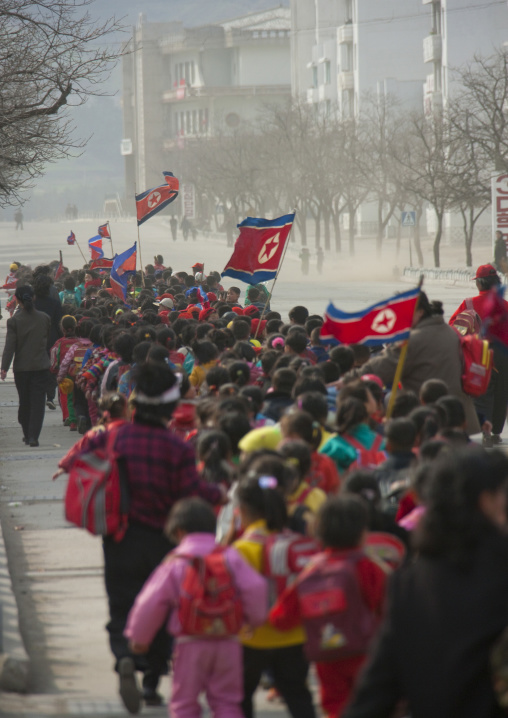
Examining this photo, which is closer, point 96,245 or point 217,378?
point 217,378

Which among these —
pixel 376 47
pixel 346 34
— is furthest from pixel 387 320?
pixel 346 34

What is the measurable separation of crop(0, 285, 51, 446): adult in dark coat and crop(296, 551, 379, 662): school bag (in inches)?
348

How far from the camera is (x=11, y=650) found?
5.88m

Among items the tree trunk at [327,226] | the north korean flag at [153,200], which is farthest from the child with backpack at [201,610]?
the tree trunk at [327,226]

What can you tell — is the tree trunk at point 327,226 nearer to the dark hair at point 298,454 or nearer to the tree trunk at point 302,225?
the tree trunk at point 302,225

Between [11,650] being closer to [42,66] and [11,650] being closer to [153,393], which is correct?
[153,393]

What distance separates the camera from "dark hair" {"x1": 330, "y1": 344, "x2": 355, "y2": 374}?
837cm

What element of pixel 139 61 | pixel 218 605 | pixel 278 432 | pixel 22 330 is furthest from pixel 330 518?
pixel 139 61

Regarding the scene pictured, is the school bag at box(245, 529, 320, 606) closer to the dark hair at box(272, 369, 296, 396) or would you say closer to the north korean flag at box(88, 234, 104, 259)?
the dark hair at box(272, 369, 296, 396)

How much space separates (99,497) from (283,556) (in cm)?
107

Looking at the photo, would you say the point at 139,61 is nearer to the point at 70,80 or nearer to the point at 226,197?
the point at 226,197

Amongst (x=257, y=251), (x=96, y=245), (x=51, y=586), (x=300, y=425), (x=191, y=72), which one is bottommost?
(x=51, y=586)

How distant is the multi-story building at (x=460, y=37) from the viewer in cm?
6738

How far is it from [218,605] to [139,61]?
441 feet
